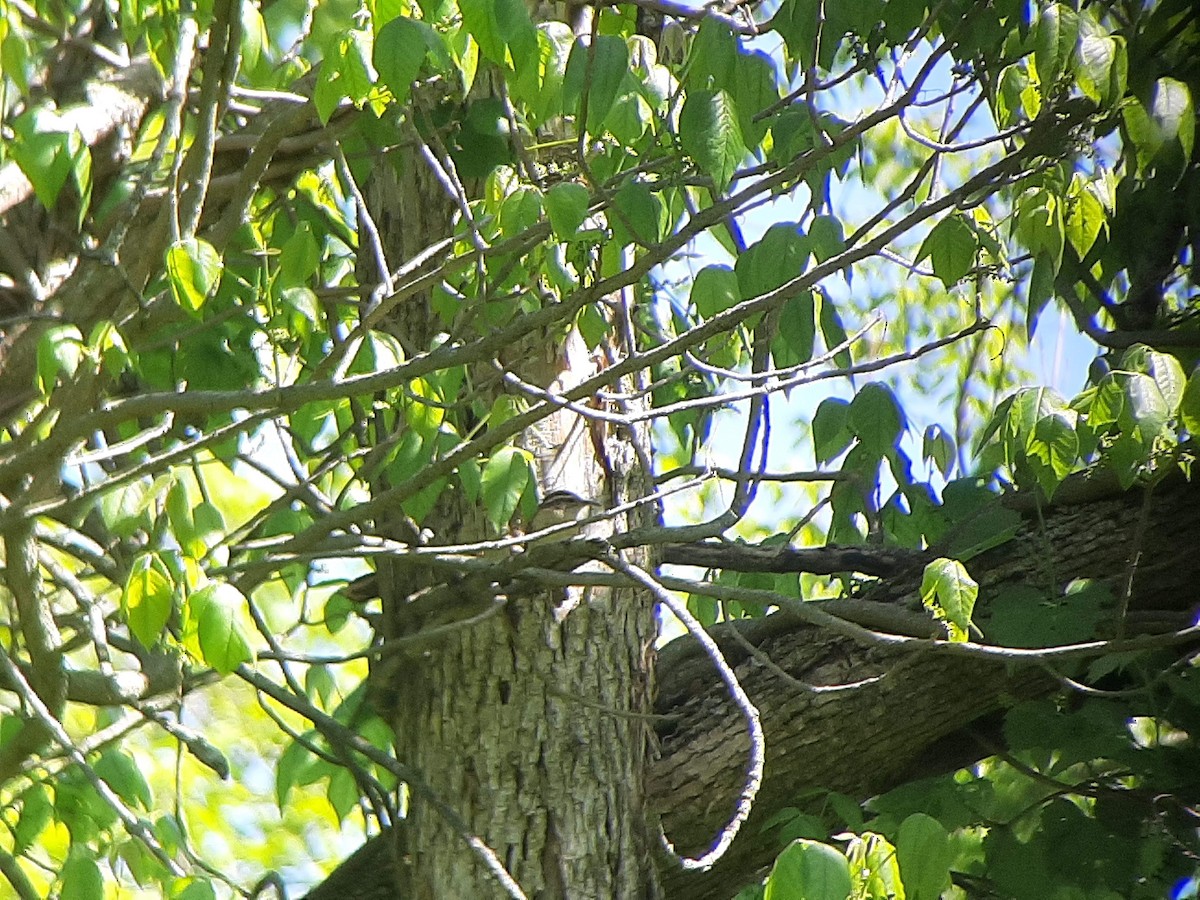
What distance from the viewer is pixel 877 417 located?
2.30 metres

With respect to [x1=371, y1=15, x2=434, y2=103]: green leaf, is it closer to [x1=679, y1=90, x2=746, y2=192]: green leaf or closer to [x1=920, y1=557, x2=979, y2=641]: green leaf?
[x1=679, y1=90, x2=746, y2=192]: green leaf

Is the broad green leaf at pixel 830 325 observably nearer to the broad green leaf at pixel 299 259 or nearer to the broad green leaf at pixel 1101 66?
the broad green leaf at pixel 1101 66

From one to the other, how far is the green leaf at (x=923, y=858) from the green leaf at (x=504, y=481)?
0.85 meters

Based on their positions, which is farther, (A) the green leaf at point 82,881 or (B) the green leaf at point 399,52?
(A) the green leaf at point 82,881

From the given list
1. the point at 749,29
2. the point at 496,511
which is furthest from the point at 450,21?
the point at 496,511

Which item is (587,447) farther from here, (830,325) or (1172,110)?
(1172,110)

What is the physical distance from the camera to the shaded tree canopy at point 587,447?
1.89m

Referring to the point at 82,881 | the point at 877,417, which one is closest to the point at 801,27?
the point at 877,417

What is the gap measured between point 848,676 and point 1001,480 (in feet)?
1.98

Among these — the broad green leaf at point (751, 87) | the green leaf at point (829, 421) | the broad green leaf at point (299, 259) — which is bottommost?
the green leaf at point (829, 421)

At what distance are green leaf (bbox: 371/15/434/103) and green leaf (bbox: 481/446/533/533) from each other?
804mm

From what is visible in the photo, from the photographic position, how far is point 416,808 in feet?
8.75

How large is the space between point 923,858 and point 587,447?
4.05 ft

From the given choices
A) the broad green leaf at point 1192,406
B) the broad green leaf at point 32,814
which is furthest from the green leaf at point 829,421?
the broad green leaf at point 32,814
